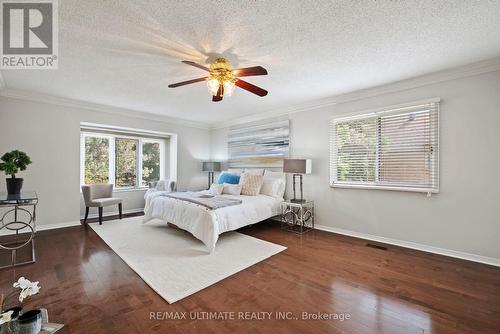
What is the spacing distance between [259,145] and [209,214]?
2573mm

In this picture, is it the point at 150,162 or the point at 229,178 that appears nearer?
the point at 229,178

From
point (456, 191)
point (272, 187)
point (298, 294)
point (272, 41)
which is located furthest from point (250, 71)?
point (456, 191)

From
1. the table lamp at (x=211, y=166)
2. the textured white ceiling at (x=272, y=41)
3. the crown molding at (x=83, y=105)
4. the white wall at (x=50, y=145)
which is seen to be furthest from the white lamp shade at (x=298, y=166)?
the white wall at (x=50, y=145)

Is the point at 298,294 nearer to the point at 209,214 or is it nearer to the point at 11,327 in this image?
the point at 209,214

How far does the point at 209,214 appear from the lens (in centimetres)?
309

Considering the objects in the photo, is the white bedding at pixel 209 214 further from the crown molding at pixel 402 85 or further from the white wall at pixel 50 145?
the crown molding at pixel 402 85

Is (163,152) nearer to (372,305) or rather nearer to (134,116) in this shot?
(134,116)

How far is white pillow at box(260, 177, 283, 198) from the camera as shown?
14.9 feet

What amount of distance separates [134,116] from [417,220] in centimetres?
572

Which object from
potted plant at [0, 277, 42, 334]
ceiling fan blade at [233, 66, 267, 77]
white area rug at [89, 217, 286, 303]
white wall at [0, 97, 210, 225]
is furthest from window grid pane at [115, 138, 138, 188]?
potted plant at [0, 277, 42, 334]

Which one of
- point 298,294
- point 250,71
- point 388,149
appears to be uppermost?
point 250,71

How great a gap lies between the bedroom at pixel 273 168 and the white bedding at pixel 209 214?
1.2 inches

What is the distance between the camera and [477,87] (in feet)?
9.10

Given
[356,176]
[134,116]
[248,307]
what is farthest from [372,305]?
[134,116]
